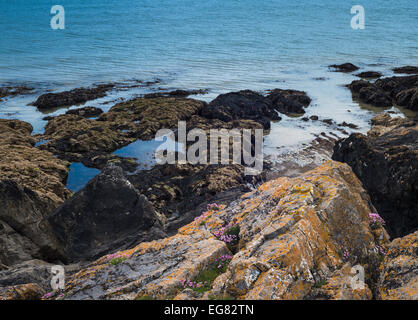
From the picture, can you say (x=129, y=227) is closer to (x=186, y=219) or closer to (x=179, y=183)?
(x=186, y=219)

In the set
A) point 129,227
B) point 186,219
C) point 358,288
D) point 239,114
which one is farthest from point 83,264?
point 239,114

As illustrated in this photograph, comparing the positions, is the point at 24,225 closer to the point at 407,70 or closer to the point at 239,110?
the point at 239,110

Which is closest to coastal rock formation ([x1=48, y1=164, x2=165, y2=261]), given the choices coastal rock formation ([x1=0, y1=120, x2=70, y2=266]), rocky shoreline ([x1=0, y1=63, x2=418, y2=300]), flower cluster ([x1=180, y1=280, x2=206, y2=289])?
rocky shoreline ([x1=0, y1=63, x2=418, y2=300])

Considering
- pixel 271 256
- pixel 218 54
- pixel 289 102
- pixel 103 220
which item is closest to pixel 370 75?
pixel 289 102

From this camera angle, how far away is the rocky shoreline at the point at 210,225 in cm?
678

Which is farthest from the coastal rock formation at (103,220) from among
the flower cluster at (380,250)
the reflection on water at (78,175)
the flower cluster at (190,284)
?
the reflection on water at (78,175)

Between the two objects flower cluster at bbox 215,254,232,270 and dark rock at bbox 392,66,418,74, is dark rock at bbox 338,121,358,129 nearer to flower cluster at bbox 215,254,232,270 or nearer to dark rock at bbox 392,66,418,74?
flower cluster at bbox 215,254,232,270

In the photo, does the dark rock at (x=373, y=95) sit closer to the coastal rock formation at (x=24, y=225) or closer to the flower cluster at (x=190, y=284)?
the coastal rock formation at (x=24, y=225)

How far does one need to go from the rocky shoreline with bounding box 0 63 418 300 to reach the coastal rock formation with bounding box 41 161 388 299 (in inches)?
1.2

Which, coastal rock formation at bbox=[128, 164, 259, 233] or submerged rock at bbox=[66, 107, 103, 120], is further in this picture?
submerged rock at bbox=[66, 107, 103, 120]

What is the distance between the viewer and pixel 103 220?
13836 millimetres

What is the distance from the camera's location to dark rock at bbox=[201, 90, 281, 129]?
34.8m
